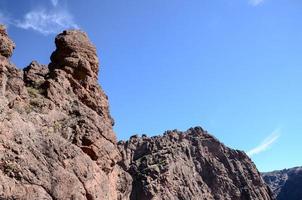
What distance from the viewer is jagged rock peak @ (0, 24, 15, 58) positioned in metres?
29.2

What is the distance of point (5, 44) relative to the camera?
96.4ft

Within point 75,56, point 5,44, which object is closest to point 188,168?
point 75,56

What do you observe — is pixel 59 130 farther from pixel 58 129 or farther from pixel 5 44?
pixel 5 44

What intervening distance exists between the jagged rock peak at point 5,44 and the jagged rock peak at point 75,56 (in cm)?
641

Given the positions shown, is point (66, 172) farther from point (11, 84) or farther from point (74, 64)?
point (74, 64)

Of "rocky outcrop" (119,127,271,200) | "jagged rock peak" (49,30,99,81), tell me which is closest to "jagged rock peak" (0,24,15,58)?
"jagged rock peak" (49,30,99,81)

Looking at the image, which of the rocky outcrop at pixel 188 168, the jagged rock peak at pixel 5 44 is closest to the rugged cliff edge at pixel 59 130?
the jagged rock peak at pixel 5 44

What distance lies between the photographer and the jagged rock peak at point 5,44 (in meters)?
29.2

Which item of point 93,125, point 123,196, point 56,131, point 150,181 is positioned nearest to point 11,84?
point 56,131

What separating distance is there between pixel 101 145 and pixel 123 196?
7075 mm

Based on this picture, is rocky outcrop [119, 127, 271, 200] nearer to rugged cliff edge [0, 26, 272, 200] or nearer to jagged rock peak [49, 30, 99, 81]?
jagged rock peak [49, 30, 99, 81]

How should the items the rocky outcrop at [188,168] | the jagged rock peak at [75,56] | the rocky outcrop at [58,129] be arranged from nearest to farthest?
the rocky outcrop at [58,129], the jagged rock peak at [75,56], the rocky outcrop at [188,168]

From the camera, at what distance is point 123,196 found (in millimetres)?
36250

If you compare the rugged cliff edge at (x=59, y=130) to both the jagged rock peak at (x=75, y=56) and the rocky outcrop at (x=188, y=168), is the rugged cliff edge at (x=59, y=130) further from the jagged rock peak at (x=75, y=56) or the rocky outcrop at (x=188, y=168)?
the rocky outcrop at (x=188, y=168)
